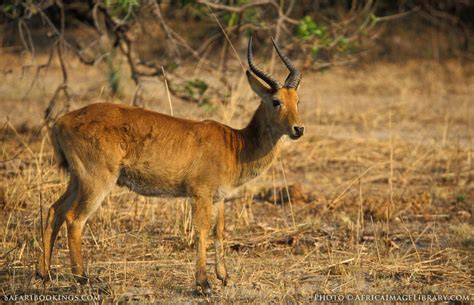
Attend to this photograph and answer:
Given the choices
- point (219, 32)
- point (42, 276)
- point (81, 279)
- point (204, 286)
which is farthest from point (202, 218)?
point (219, 32)

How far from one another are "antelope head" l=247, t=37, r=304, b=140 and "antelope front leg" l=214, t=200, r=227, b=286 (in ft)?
2.83

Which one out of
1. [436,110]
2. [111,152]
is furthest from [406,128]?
[111,152]

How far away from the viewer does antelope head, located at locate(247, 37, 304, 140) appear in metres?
7.36

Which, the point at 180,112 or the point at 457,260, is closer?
the point at 457,260

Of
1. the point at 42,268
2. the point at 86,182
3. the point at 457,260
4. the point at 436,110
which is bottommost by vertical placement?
the point at 436,110

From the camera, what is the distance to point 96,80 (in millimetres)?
16672

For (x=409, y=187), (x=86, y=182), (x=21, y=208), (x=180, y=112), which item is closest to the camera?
(x=86, y=182)

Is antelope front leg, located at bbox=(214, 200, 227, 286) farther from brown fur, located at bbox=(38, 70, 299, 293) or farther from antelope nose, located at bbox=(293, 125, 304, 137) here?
antelope nose, located at bbox=(293, 125, 304, 137)

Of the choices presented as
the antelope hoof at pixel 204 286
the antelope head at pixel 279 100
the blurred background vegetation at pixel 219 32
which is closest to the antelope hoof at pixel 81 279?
the antelope hoof at pixel 204 286

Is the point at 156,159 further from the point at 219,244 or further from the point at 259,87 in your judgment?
the point at 259,87

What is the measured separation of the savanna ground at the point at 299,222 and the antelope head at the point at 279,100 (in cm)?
97

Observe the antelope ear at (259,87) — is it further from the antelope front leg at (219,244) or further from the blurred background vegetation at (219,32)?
the antelope front leg at (219,244)

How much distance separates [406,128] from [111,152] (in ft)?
26.9

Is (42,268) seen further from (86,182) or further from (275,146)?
(275,146)
